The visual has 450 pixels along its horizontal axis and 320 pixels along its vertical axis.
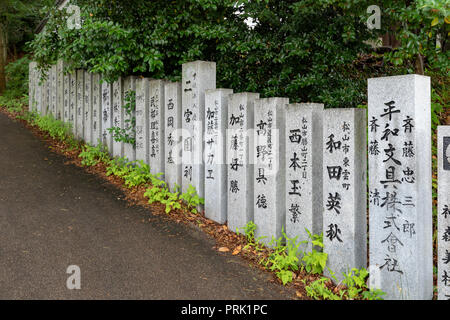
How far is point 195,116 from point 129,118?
232cm

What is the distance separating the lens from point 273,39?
7504 mm

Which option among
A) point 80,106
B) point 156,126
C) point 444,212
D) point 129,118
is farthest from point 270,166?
point 80,106

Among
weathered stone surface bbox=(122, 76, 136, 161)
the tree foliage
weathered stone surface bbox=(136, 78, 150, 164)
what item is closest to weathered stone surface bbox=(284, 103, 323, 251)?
the tree foliage

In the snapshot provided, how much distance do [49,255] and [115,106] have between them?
4277 mm

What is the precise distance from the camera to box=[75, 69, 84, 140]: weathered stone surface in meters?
9.80

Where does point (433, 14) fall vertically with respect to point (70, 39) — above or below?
below

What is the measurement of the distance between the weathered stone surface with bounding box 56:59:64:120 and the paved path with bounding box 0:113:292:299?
4065 millimetres

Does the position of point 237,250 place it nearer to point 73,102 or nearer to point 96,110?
point 96,110

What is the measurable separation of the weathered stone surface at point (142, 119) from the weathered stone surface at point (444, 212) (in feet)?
16.8

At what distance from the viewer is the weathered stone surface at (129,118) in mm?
7859

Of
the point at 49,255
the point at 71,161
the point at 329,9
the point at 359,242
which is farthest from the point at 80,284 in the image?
the point at 329,9

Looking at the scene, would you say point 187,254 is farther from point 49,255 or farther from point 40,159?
point 40,159

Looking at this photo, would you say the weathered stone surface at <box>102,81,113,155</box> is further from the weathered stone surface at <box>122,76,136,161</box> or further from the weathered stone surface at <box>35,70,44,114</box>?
the weathered stone surface at <box>35,70,44,114</box>

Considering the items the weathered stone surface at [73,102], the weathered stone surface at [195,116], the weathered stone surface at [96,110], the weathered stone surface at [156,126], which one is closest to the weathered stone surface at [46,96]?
the weathered stone surface at [73,102]
